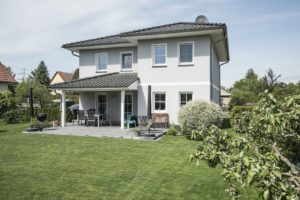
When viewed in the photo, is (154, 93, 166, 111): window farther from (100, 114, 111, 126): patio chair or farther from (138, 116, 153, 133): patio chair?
(100, 114, 111, 126): patio chair

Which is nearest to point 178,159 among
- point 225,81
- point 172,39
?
point 172,39

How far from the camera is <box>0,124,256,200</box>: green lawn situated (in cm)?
651

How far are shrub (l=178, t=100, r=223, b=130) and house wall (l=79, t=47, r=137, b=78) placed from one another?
296 inches

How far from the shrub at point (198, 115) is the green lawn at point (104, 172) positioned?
283 cm

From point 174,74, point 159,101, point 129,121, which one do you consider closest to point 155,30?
point 174,74

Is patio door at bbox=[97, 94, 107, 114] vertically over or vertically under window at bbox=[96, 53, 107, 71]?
under

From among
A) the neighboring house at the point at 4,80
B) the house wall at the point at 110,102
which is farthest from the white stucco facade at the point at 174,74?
the neighboring house at the point at 4,80

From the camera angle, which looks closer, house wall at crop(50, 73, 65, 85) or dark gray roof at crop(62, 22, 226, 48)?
dark gray roof at crop(62, 22, 226, 48)

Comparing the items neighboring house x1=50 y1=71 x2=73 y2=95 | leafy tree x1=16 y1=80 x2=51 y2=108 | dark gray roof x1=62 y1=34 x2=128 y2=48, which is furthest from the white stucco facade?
neighboring house x1=50 y1=71 x2=73 y2=95

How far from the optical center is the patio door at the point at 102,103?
22.2 metres

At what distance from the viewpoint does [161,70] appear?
62.6 ft

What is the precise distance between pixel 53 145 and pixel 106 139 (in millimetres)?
2603

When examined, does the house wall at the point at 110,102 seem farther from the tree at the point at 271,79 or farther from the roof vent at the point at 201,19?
the tree at the point at 271,79

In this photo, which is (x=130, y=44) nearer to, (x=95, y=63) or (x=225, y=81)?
(x=95, y=63)
